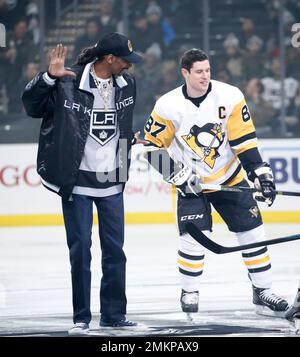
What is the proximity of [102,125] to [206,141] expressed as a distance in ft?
2.85

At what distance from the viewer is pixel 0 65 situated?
11.6 m

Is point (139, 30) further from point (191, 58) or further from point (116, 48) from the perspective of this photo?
point (116, 48)

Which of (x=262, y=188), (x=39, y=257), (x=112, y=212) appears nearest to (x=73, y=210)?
(x=112, y=212)

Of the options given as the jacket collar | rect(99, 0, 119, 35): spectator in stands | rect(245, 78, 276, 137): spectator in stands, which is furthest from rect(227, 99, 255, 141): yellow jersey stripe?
rect(99, 0, 119, 35): spectator in stands

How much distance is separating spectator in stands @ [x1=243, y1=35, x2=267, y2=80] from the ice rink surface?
5.52 feet

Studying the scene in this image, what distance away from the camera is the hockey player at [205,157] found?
6.53 m

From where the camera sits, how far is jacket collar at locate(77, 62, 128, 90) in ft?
19.2

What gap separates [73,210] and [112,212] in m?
0.20

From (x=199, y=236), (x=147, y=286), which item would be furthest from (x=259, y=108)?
(x=199, y=236)

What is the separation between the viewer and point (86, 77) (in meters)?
5.88

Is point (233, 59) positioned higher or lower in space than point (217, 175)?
higher

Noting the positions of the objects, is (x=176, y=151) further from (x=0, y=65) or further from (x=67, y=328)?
(x=0, y=65)

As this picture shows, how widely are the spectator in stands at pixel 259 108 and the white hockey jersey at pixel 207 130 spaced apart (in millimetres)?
4849

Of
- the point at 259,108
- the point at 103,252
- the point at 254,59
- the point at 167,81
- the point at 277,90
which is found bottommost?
the point at 103,252
